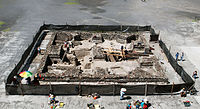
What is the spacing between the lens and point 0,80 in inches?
1034

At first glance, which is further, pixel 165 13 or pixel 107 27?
pixel 165 13

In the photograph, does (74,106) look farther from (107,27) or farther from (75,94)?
(107,27)

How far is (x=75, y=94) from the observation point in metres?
23.5

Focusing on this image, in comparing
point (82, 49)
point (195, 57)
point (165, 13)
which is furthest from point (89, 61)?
point (165, 13)

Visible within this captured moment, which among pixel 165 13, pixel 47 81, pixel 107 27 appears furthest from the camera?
pixel 165 13

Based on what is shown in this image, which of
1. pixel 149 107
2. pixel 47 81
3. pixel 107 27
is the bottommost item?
pixel 149 107

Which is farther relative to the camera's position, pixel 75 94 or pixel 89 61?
pixel 89 61

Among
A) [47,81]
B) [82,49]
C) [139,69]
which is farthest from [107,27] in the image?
[47,81]

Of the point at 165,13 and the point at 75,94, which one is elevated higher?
the point at 165,13

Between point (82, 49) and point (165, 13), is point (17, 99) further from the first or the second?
point (165, 13)

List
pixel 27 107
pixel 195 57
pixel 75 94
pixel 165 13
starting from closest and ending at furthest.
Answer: pixel 27 107
pixel 75 94
pixel 195 57
pixel 165 13

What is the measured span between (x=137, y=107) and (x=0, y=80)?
54.3ft

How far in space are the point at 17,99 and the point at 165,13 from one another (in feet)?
139

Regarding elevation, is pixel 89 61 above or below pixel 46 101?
above
